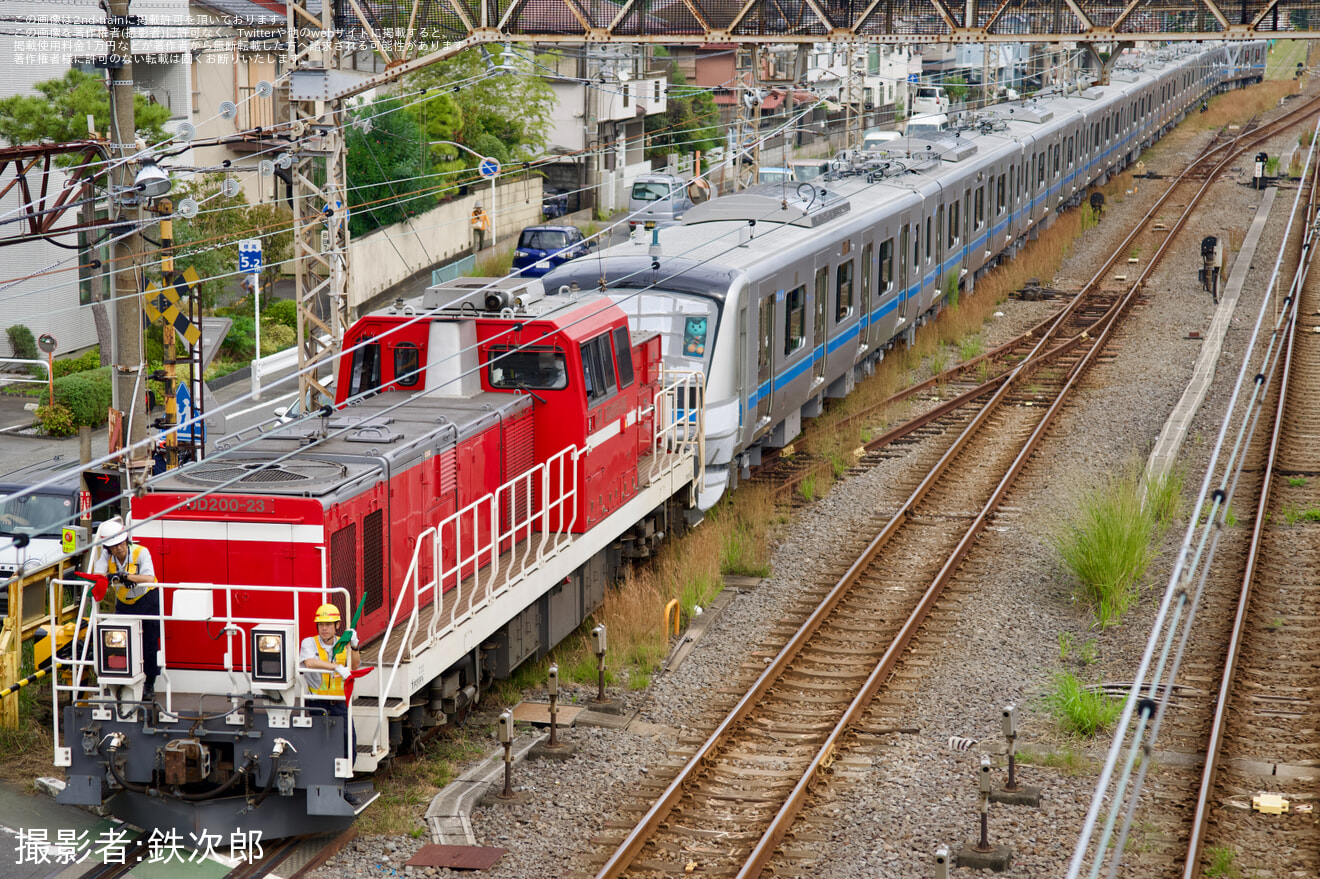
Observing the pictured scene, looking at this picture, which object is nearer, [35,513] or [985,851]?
[985,851]

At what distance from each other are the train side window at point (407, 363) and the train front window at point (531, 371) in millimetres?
650

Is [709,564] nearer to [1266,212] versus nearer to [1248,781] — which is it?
[1248,781]

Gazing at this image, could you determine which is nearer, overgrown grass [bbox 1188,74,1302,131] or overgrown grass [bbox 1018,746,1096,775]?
overgrown grass [bbox 1018,746,1096,775]

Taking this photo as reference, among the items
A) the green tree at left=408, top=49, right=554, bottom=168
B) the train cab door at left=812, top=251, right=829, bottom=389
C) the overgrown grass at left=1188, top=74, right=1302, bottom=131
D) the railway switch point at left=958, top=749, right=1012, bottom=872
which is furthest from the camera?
the overgrown grass at left=1188, top=74, right=1302, bottom=131

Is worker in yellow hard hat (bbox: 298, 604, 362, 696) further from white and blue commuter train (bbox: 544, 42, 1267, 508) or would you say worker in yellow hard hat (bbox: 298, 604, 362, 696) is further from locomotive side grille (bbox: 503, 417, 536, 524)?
white and blue commuter train (bbox: 544, 42, 1267, 508)

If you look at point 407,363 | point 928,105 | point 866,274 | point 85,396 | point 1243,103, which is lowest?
point 85,396

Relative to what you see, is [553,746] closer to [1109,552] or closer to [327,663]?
[327,663]

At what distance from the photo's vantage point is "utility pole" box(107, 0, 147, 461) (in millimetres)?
14133

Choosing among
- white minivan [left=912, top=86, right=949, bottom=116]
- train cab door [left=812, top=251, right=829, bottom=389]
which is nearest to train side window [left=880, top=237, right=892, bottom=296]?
train cab door [left=812, top=251, right=829, bottom=389]

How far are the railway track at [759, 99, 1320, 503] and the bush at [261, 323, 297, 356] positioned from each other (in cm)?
1376

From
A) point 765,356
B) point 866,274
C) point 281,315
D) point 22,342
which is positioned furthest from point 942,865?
point 281,315

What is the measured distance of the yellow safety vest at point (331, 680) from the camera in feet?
32.4

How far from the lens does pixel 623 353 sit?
15.0 meters

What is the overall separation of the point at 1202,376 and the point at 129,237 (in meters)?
18.3
